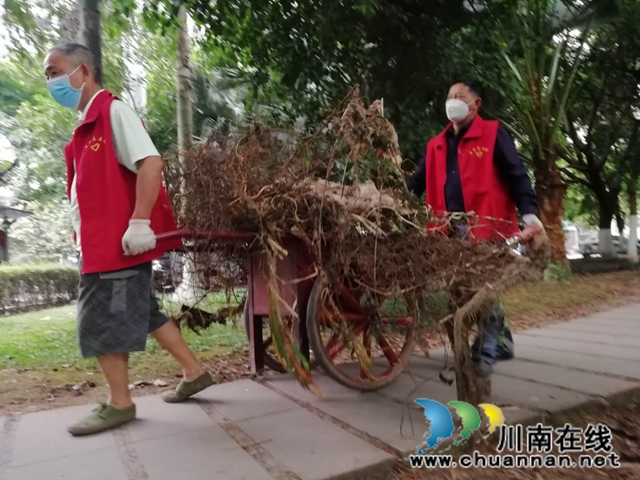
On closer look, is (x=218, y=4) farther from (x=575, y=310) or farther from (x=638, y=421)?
(x=575, y=310)

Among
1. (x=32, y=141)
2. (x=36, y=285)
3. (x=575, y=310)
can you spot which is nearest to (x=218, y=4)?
(x=575, y=310)

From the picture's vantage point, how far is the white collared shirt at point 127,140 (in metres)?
2.39

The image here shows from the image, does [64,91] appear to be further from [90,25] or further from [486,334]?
[486,334]

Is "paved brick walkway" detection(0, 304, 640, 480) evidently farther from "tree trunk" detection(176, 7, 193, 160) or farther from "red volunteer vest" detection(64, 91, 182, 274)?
"tree trunk" detection(176, 7, 193, 160)

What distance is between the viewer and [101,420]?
2414 millimetres

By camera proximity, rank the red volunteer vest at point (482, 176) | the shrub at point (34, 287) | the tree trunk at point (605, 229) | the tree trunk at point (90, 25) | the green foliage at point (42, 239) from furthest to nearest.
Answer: the green foliage at point (42, 239), the tree trunk at point (605, 229), the shrub at point (34, 287), the tree trunk at point (90, 25), the red volunteer vest at point (482, 176)

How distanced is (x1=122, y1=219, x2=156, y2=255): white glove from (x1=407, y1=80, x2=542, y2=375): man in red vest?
146 centimetres

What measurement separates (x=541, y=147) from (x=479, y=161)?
5.86 m

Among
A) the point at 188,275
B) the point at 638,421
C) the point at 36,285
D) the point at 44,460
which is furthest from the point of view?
the point at 36,285

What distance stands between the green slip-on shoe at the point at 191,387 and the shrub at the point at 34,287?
8.73m

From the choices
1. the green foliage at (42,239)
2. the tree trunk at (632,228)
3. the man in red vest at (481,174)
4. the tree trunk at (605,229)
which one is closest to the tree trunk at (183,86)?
the man in red vest at (481,174)

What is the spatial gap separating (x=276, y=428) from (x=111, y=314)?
926 mm

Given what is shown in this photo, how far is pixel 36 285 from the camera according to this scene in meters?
10.9
